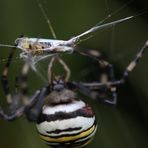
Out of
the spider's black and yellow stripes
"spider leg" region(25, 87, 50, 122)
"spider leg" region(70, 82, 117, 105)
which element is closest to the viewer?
the spider's black and yellow stripes

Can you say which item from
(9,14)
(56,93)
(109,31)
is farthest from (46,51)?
(109,31)

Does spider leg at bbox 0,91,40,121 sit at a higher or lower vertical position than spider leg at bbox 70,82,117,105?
higher

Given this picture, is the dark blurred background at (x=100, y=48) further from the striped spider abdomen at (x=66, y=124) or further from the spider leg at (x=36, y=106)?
the striped spider abdomen at (x=66, y=124)

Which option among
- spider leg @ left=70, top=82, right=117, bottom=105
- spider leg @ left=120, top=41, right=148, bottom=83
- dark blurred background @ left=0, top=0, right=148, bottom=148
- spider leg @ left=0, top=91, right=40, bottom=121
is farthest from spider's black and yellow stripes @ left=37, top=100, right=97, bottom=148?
dark blurred background @ left=0, top=0, right=148, bottom=148

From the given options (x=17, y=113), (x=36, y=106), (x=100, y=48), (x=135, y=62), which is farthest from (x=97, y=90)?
(x=100, y=48)

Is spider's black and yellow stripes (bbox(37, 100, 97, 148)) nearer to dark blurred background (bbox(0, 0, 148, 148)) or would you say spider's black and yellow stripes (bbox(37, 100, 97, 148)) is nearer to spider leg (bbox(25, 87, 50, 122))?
spider leg (bbox(25, 87, 50, 122))

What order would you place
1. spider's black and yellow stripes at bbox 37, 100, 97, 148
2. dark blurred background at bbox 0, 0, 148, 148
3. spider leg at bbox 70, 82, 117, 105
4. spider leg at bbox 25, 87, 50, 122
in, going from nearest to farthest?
spider's black and yellow stripes at bbox 37, 100, 97, 148 < spider leg at bbox 25, 87, 50, 122 < spider leg at bbox 70, 82, 117, 105 < dark blurred background at bbox 0, 0, 148, 148

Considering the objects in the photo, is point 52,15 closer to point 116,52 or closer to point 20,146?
point 116,52

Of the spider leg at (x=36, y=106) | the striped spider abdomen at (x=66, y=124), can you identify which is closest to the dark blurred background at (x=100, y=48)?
the spider leg at (x=36, y=106)
